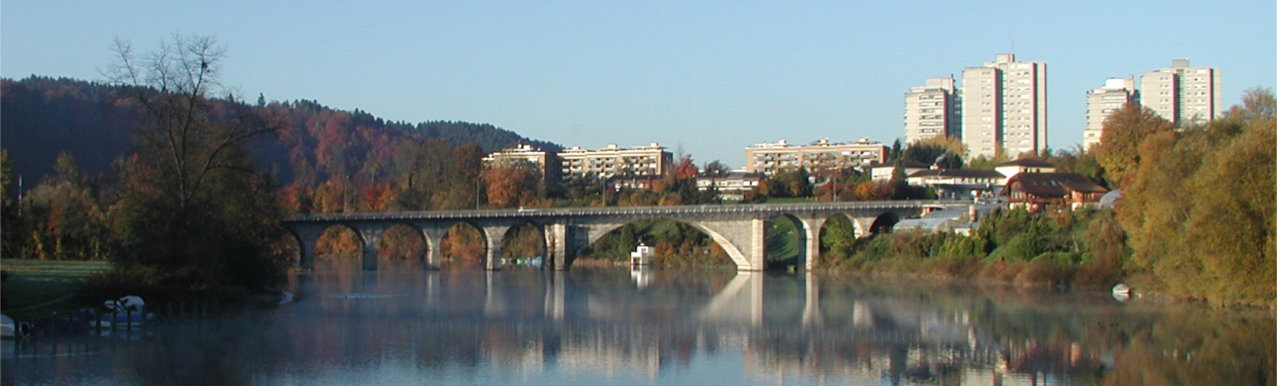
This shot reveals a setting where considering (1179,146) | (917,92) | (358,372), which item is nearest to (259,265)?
(358,372)

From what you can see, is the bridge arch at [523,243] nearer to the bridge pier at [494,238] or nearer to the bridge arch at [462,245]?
the bridge arch at [462,245]

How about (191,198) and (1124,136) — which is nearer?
(191,198)

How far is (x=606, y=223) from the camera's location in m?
81.1

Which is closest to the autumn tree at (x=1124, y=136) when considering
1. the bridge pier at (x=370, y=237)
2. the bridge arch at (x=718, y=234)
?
the bridge arch at (x=718, y=234)

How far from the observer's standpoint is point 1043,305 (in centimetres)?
4297

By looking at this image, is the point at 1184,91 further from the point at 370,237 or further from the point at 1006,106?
the point at 370,237

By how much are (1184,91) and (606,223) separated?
9419 cm

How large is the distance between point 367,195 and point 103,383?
90937mm

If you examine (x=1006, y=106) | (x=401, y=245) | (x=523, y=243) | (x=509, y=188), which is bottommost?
(x=401, y=245)

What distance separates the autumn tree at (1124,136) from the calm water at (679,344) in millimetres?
19240

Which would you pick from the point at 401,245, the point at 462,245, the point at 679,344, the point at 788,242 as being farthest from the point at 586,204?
the point at 679,344

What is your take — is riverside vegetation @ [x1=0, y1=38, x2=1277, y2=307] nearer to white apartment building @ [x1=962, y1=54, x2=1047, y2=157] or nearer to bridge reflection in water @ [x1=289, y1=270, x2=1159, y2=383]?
bridge reflection in water @ [x1=289, y1=270, x2=1159, y2=383]

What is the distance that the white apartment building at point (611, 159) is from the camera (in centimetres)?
16850

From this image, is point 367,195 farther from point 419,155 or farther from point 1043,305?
point 1043,305
